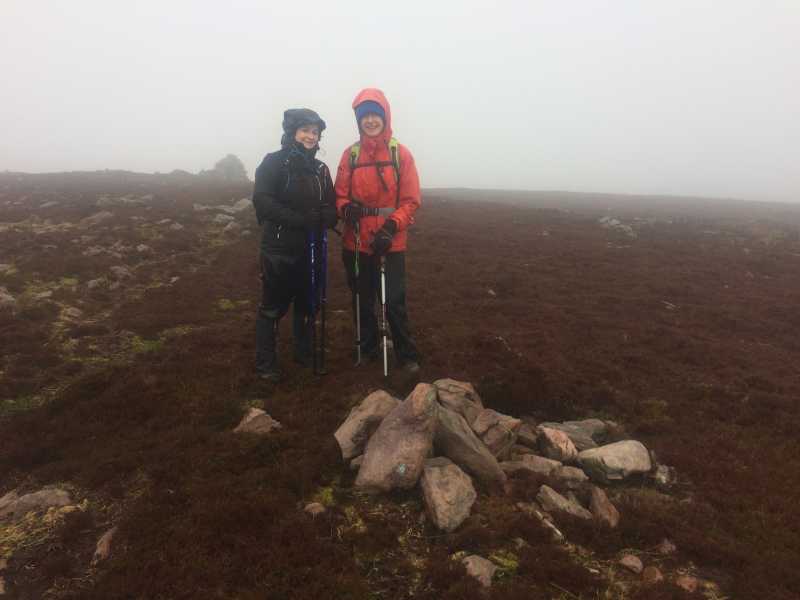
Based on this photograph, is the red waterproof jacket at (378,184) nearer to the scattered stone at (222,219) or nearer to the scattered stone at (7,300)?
the scattered stone at (7,300)

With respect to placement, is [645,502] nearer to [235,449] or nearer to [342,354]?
[235,449]

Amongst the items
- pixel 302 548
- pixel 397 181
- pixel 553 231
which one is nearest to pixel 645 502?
pixel 302 548

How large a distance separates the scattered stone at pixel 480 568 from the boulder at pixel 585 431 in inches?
116

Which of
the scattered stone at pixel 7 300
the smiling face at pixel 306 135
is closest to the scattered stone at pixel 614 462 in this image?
the smiling face at pixel 306 135

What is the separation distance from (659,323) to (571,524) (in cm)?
1104

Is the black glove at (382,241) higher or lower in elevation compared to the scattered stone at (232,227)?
higher

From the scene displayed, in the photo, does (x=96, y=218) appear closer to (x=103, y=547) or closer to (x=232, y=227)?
(x=232, y=227)

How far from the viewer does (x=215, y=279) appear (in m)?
16.4

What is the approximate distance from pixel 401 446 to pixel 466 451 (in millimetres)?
867

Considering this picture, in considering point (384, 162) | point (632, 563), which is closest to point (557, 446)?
point (632, 563)

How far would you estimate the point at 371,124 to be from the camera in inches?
301

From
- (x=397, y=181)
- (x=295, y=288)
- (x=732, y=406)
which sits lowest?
(x=732, y=406)

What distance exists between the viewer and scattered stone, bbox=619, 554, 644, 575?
4473 millimetres

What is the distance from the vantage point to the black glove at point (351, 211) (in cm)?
797
